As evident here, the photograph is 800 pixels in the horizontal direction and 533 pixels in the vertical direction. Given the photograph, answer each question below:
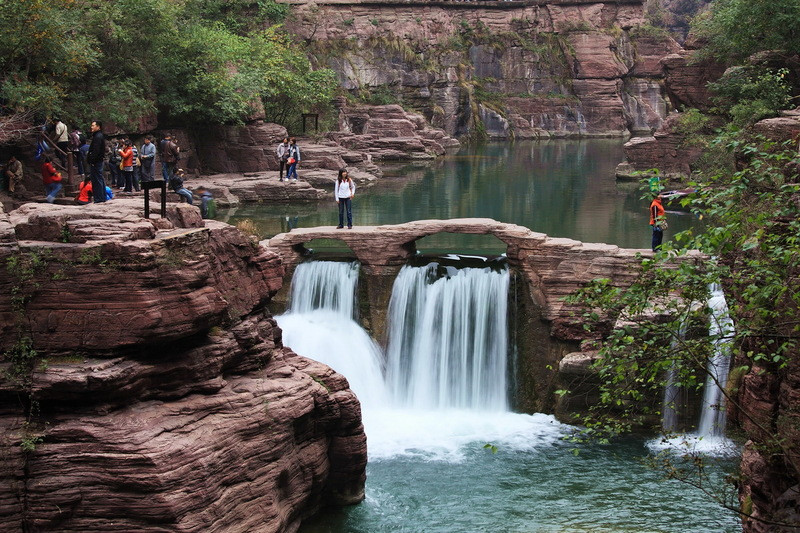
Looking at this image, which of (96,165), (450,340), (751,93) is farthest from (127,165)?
(751,93)

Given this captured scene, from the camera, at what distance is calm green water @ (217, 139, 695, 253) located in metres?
33.1

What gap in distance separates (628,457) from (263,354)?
7593 millimetres

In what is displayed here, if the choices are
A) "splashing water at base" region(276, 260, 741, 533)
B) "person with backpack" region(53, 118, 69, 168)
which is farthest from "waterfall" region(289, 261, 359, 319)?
"person with backpack" region(53, 118, 69, 168)

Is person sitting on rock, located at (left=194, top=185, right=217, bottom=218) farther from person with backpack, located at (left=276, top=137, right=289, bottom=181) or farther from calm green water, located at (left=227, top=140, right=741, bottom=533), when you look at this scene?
calm green water, located at (left=227, top=140, right=741, bottom=533)

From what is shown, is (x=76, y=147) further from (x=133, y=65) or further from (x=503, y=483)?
(x=503, y=483)

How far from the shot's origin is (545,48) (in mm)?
83875

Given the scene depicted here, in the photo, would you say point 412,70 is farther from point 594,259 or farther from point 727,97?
point 594,259

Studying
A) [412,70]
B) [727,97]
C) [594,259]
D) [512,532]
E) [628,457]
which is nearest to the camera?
[512,532]

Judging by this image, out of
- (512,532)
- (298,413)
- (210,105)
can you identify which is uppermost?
(210,105)

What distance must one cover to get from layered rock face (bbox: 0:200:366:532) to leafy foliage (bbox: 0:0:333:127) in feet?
50.3

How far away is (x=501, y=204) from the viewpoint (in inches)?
1582

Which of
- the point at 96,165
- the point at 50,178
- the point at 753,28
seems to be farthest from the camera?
the point at 753,28

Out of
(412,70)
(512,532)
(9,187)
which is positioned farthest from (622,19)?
(512,532)

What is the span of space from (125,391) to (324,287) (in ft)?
36.4
